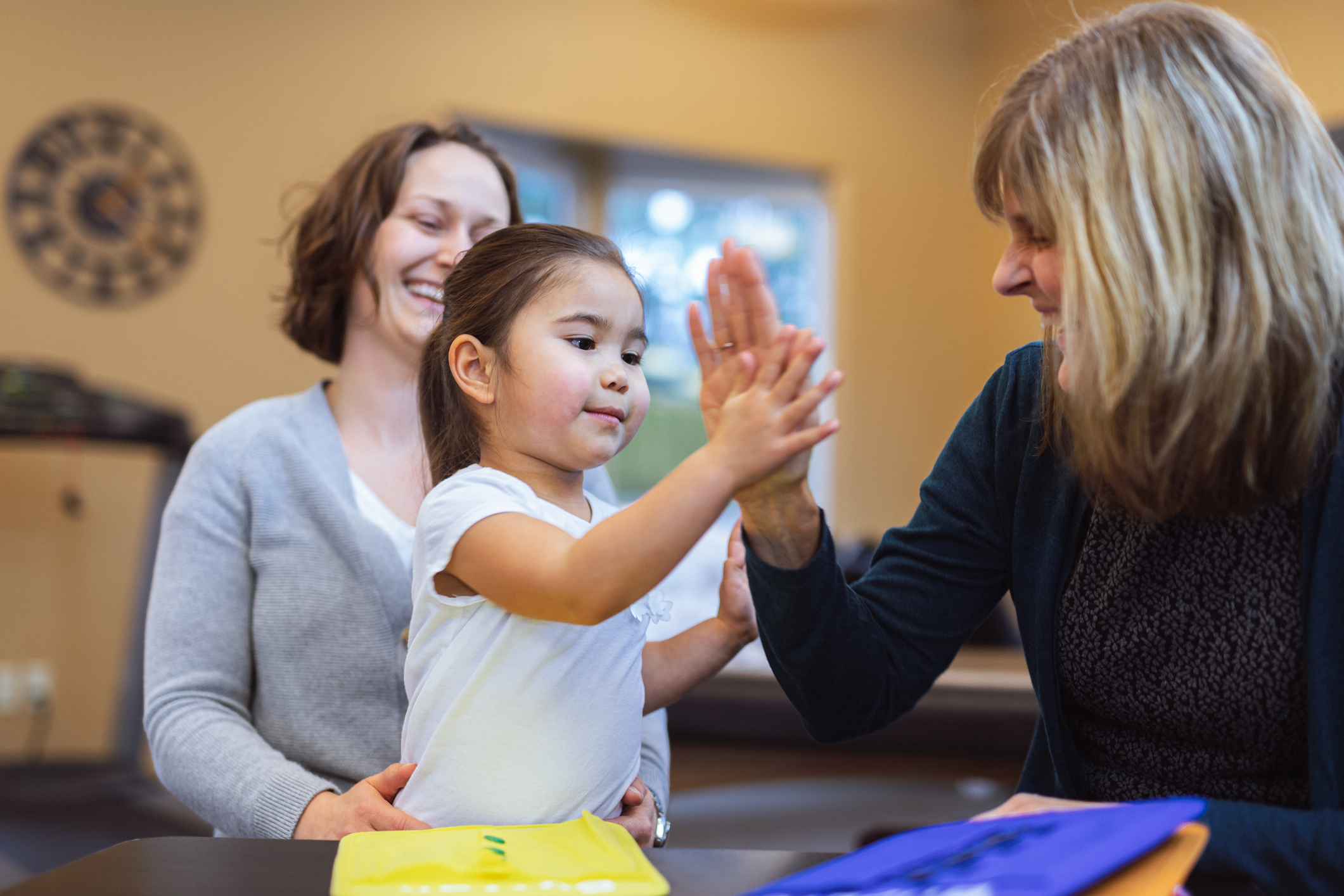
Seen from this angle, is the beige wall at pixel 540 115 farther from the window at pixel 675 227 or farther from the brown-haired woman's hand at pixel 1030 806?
the brown-haired woman's hand at pixel 1030 806

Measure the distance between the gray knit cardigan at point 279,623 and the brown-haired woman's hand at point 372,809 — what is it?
19 cm

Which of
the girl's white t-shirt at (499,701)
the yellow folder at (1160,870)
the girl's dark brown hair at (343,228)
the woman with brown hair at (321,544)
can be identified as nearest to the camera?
the yellow folder at (1160,870)

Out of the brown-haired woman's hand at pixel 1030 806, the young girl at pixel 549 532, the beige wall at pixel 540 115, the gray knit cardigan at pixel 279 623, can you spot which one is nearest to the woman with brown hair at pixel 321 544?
the gray knit cardigan at pixel 279 623

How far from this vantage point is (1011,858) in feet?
1.97

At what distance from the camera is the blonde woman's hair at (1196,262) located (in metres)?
0.77

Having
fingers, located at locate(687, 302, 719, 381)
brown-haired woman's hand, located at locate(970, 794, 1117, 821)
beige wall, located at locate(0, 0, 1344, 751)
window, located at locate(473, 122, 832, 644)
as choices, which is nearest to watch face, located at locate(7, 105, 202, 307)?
beige wall, located at locate(0, 0, 1344, 751)

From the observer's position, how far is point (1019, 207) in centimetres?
87

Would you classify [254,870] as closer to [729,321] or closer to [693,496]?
[693,496]

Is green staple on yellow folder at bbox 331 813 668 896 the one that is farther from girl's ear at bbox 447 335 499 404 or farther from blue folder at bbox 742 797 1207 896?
girl's ear at bbox 447 335 499 404

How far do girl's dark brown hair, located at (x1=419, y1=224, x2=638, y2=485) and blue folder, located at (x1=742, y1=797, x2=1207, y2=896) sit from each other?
51cm

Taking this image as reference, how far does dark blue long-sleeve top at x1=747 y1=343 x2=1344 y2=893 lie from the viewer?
71cm

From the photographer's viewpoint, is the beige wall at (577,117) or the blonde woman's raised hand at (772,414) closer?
the blonde woman's raised hand at (772,414)

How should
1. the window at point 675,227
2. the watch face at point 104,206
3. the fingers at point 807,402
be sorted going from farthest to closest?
the window at point 675,227, the watch face at point 104,206, the fingers at point 807,402

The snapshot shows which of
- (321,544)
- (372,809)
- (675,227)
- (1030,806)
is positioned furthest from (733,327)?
(675,227)
